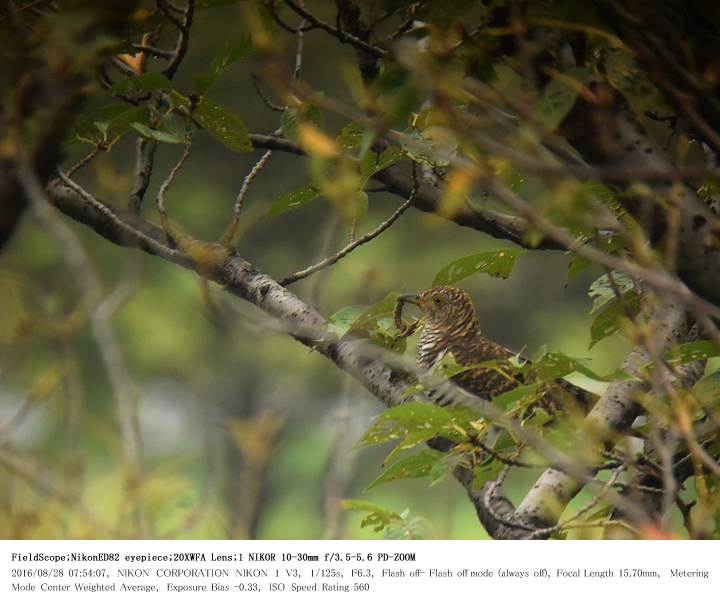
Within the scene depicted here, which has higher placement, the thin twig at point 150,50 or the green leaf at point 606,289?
the thin twig at point 150,50

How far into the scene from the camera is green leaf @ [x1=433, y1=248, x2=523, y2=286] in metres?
0.72

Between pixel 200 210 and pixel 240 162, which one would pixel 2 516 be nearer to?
pixel 200 210

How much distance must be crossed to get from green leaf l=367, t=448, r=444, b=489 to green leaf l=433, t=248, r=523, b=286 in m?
0.14

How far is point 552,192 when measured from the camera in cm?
43

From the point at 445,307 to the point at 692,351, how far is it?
0.51m

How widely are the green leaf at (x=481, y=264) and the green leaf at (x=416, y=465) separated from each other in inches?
5.6

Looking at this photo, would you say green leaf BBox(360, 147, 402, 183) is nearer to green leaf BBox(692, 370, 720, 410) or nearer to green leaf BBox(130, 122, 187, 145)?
green leaf BBox(130, 122, 187, 145)

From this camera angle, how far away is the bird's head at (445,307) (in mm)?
1078

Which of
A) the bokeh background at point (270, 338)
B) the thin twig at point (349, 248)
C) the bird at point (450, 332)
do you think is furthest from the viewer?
the bokeh background at point (270, 338)

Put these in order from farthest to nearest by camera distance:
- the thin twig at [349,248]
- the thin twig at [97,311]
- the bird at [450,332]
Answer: the bird at [450,332]
the thin twig at [349,248]
the thin twig at [97,311]

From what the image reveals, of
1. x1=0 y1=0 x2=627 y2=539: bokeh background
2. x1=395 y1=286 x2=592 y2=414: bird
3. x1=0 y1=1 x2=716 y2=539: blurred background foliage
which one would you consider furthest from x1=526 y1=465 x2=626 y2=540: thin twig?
x1=0 y1=0 x2=627 y2=539: bokeh background

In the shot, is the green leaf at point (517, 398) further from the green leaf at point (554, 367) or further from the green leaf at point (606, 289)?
the green leaf at point (606, 289)

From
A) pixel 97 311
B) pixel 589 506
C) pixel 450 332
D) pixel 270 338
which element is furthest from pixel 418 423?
pixel 270 338

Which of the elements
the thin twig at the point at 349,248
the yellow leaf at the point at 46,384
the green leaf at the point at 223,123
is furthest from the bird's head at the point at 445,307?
the yellow leaf at the point at 46,384
